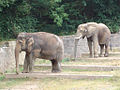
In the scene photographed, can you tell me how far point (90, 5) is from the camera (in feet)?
85.9

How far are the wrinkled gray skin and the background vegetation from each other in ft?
16.9

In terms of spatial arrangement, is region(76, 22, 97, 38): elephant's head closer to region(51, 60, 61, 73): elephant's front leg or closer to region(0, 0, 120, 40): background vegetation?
region(0, 0, 120, 40): background vegetation

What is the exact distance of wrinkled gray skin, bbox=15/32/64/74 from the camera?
1184 centimetres

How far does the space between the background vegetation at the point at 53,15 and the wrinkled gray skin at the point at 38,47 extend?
16.9 ft

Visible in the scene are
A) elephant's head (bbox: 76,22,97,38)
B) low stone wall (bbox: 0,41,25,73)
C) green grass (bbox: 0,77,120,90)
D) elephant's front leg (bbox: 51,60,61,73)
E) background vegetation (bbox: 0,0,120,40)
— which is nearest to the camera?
green grass (bbox: 0,77,120,90)

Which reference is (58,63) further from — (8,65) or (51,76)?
(8,65)

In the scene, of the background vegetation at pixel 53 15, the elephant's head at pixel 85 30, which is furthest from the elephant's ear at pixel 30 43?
the elephant's head at pixel 85 30

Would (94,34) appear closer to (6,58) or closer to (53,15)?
(53,15)

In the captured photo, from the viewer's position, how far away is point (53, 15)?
21.8 metres

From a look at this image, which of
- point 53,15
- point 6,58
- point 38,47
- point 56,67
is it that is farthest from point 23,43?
point 53,15

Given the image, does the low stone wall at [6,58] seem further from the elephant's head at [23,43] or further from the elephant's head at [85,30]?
the elephant's head at [85,30]

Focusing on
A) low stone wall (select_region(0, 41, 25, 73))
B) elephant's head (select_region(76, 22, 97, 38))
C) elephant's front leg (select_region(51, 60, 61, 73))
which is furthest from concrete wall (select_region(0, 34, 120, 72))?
elephant's front leg (select_region(51, 60, 61, 73))

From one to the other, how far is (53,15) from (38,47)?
32.3 ft

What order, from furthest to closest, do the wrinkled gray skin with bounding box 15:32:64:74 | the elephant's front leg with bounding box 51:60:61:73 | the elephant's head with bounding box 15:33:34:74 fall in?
the elephant's front leg with bounding box 51:60:61:73
the wrinkled gray skin with bounding box 15:32:64:74
the elephant's head with bounding box 15:33:34:74
